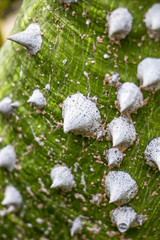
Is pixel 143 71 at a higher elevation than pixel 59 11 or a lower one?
lower

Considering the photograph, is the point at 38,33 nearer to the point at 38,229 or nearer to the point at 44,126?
the point at 44,126

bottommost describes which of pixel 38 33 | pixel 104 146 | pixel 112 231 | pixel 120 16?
pixel 112 231

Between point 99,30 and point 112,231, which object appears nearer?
point 99,30

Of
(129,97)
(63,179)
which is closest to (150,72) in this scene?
(129,97)

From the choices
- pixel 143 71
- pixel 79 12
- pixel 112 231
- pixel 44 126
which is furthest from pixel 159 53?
pixel 112 231

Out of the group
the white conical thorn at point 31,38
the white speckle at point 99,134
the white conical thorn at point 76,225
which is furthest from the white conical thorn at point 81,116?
the white conical thorn at point 76,225

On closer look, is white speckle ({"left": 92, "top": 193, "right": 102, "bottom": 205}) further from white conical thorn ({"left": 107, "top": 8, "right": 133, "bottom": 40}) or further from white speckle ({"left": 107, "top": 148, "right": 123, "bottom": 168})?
white conical thorn ({"left": 107, "top": 8, "right": 133, "bottom": 40})

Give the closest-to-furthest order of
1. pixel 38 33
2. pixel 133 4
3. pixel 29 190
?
pixel 133 4, pixel 38 33, pixel 29 190
